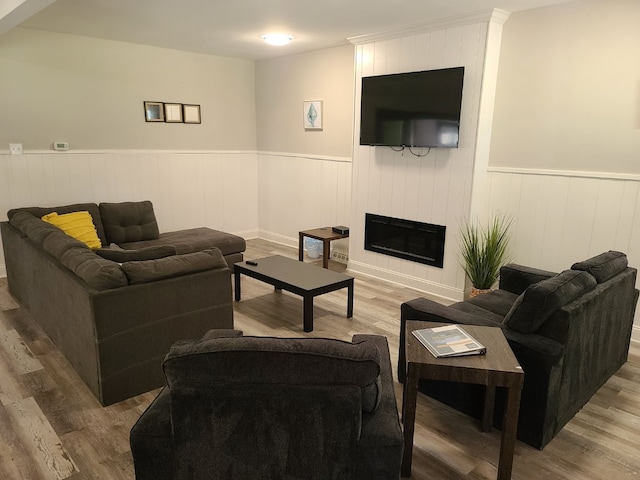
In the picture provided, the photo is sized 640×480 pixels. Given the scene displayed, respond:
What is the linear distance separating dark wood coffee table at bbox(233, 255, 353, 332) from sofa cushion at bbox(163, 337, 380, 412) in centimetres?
208

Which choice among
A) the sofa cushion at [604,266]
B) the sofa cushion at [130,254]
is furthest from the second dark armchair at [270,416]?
the sofa cushion at [604,266]

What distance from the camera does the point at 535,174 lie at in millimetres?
3902

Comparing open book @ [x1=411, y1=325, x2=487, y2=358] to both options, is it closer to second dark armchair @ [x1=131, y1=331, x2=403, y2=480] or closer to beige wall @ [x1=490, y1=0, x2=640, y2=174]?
second dark armchair @ [x1=131, y1=331, x2=403, y2=480]

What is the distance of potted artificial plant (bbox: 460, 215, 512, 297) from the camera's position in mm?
3982

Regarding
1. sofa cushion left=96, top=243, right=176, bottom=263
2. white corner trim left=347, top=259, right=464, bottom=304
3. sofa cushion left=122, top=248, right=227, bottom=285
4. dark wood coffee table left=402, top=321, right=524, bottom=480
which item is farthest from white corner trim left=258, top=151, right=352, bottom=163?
dark wood coffee table left=402, top=321, right=524, bottom=480

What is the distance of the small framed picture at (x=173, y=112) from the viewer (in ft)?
18.8

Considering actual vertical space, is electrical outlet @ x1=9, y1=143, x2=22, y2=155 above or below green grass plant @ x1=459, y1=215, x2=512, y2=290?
above

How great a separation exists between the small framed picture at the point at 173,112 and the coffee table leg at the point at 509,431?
5198mm

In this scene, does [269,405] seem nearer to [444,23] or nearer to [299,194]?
[444,23]

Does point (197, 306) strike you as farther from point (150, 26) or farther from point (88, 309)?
point (150, 26)

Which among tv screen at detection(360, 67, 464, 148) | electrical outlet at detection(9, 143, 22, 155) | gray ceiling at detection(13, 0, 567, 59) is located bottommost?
electrical outlet at detection(9, 143, 22, 155)

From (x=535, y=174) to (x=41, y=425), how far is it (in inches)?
156

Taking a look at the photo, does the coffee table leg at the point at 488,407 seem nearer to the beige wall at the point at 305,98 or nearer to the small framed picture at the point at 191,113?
the beige wall at the point at 305,98

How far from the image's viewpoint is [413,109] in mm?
4305
